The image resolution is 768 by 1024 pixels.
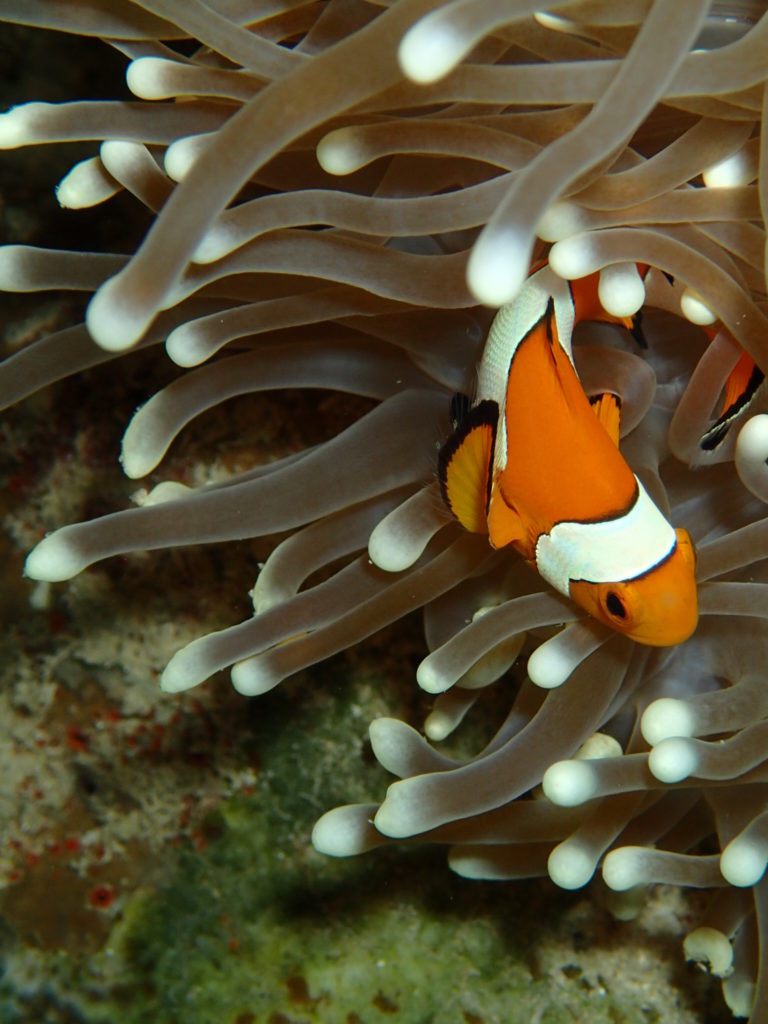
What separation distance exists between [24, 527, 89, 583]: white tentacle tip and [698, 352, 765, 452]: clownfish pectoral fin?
2.68ft

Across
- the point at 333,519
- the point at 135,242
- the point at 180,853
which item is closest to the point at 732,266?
the point at 333,519

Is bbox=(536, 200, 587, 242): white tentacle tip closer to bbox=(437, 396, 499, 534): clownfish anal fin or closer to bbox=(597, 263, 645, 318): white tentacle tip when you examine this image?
bbox=(597, 263, 645, 318): white tentacle tip

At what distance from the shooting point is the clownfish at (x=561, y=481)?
1.06 meters

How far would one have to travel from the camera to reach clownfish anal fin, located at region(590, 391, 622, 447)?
1146mm

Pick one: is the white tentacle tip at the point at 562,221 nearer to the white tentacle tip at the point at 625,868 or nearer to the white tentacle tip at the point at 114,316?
the white tentacle tip at the point at 114,316

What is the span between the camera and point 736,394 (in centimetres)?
115

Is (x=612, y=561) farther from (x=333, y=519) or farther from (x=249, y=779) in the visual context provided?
(x=249, y=779)

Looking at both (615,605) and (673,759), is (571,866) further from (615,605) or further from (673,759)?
(615,605)

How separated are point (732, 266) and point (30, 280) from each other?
3.02ft

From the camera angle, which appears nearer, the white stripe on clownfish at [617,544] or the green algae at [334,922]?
the white stripe on clownfish at [617,544]

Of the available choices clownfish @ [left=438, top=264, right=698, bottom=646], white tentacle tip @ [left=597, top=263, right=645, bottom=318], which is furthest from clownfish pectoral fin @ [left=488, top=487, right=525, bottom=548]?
white tentacle tip @ [left=597, top=263, right=645, bottom=318]

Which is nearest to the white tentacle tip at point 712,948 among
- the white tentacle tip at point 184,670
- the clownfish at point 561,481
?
the clownfish at point 561,481

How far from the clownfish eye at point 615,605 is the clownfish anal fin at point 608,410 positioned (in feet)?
0.63

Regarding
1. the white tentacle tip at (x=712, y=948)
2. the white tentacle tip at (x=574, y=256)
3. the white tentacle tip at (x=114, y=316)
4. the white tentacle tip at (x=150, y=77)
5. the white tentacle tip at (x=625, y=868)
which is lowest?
the white tentacle tip at (x=712, y=948)
